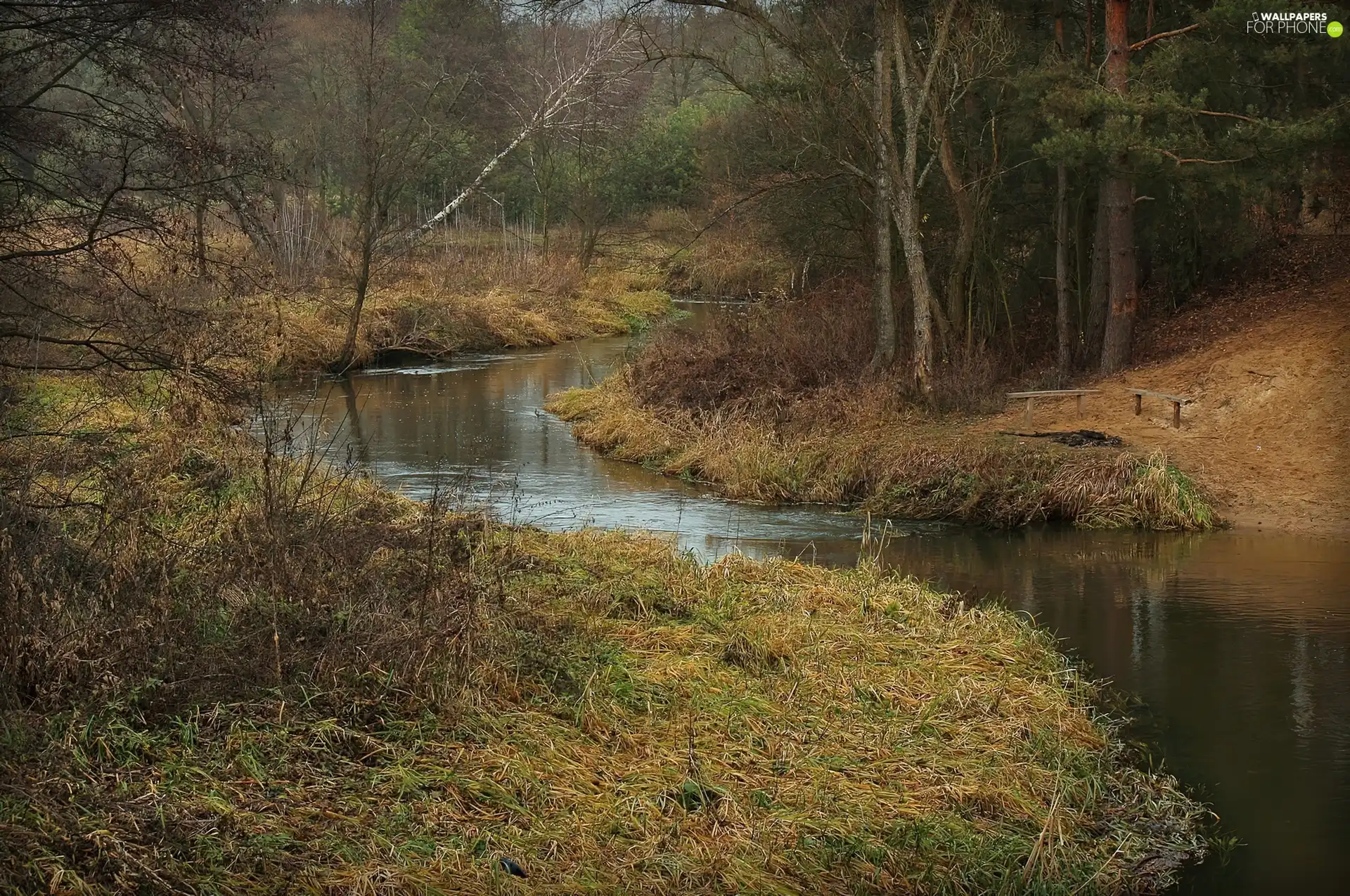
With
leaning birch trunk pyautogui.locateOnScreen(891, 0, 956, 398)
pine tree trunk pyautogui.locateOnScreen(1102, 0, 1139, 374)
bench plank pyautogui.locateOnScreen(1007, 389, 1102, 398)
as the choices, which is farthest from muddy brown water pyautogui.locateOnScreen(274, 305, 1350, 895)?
pine tree trunk pyautogui.locateOnScreen(1102, 0, 1139, 374)

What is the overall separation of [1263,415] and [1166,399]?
1120mm

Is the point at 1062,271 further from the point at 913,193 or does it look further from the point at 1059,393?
Answer: the point at 1059,393

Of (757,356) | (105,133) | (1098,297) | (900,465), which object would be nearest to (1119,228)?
(1098,297)

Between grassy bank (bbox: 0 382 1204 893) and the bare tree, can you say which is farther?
the bare tree

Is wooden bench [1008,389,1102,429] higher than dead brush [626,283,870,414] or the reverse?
the reverse

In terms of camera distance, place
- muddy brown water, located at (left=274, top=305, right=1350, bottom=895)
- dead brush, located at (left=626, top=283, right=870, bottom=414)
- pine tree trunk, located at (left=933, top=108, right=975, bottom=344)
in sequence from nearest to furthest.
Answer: muddy brown water, located at (left=274, top=305, right=1350, bottom=895), pine tree trunk, located at (left=933, top=108, right=975, bottom=344), dead brush, located at (left=626, top=283, right=870, bottom=414)

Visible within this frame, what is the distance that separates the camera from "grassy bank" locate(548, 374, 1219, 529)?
14.6 meters

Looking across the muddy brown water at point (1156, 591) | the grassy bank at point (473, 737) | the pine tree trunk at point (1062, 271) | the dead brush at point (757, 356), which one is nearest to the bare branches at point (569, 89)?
the dead brush at point (757, 356)

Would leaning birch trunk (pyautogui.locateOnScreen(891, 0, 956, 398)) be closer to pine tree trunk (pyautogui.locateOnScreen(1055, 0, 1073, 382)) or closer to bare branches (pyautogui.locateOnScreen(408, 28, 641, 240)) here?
pine tree trunk (pyautogui.locateOnScreen(1055, 0, 1073, 382))

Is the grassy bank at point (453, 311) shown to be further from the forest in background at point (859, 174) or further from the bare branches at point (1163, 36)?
the bare branches at point (1163, 36)

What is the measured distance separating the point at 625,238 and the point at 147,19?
3235cm

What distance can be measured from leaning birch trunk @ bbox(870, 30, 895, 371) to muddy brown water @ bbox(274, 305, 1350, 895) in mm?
3972

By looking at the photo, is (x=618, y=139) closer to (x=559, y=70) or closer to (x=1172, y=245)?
(x=559, y=70)

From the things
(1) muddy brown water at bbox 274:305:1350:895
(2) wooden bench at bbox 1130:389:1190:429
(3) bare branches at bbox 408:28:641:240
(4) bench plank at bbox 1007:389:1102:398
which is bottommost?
(1) muddy brown water at bbox 274:305:1350:895
